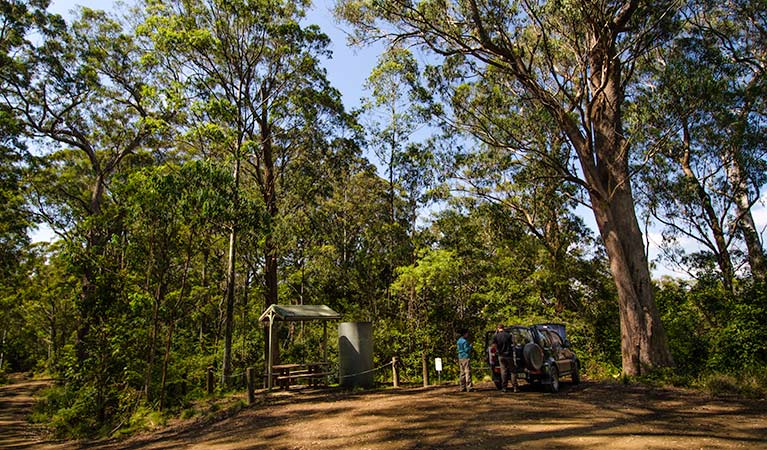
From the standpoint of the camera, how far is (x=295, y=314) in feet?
43.7

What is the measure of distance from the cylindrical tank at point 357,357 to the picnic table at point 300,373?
647 millimetres

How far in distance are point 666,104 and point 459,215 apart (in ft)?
31.0

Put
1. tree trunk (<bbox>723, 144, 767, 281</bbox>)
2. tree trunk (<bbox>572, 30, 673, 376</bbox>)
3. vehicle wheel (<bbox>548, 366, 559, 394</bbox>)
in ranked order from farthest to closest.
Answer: tree trunk (<bbox>723, 144, 767, 281</bbox>)
tree trunk (<bbox>572, 30, 673, 376</bbox>)
vehicle wheel (<bbox>548, 366, 559, 394</bbox>)

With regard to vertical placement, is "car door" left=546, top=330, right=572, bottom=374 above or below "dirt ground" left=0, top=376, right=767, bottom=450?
above

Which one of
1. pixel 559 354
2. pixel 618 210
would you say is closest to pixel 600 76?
pixel 618 210

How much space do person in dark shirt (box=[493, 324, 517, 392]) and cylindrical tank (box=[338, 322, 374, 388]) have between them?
4198 millimetres

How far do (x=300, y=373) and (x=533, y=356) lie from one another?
7288 mm

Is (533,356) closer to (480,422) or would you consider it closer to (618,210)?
(480,422)

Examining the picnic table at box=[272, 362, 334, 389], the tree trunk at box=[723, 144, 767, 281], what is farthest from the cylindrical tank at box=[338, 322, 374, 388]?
the tree trunk at box=[723, 144, 767, 281]

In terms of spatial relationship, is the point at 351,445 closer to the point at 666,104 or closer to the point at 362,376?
the point at 362,376

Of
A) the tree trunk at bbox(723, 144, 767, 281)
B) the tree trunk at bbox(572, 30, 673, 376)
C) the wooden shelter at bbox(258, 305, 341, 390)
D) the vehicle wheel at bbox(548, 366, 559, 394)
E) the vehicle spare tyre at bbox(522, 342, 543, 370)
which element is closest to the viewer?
the vehicle spare tyre at bbox(522, 342, 543, 370)

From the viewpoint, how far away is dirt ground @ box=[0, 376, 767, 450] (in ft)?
20.8

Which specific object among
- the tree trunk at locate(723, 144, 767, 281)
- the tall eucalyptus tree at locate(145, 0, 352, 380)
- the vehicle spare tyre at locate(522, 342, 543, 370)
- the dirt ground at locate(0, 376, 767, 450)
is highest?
the tall eucalyptus tree at locate(145, 0, 352, 380)

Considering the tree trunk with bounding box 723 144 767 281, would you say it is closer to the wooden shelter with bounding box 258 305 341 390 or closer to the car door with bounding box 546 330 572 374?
the car door with bounding box 546 330 572 374
